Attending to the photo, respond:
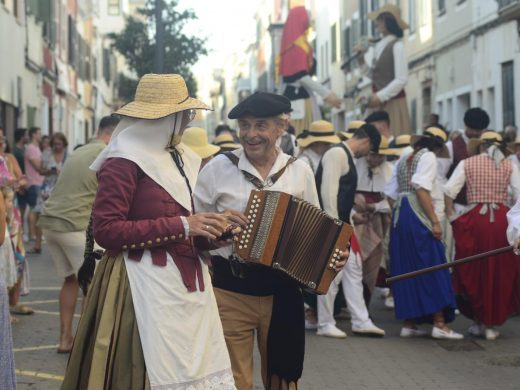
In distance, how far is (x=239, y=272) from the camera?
633cm

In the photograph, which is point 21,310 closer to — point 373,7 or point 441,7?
point 441,7

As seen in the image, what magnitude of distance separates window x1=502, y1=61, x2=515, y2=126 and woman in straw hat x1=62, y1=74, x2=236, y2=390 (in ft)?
58.7

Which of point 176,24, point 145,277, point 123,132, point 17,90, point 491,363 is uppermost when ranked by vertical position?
point 176,24

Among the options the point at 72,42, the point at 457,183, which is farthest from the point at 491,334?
the point at 72,42

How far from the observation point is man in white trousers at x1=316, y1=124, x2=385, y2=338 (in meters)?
10.4

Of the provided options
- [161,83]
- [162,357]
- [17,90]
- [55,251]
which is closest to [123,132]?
[161,83]

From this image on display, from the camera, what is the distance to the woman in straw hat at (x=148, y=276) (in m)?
5.21

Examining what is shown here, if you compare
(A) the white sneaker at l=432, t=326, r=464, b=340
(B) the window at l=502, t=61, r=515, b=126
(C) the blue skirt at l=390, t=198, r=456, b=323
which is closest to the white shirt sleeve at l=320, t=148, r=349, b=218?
(C) the blue skirt at l=390, t=198, r=456, b=323

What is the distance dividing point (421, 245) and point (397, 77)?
406 cm

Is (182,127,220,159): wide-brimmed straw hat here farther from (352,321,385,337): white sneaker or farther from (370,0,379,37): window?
(370,0,379,37): window

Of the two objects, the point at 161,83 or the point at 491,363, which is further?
the point at 491,363

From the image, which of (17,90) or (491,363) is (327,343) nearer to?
(491,363)

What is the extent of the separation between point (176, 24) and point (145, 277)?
105 feet

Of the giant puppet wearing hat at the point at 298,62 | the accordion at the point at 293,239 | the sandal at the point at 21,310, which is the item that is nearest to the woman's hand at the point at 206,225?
the accordion at the point at 293,239
